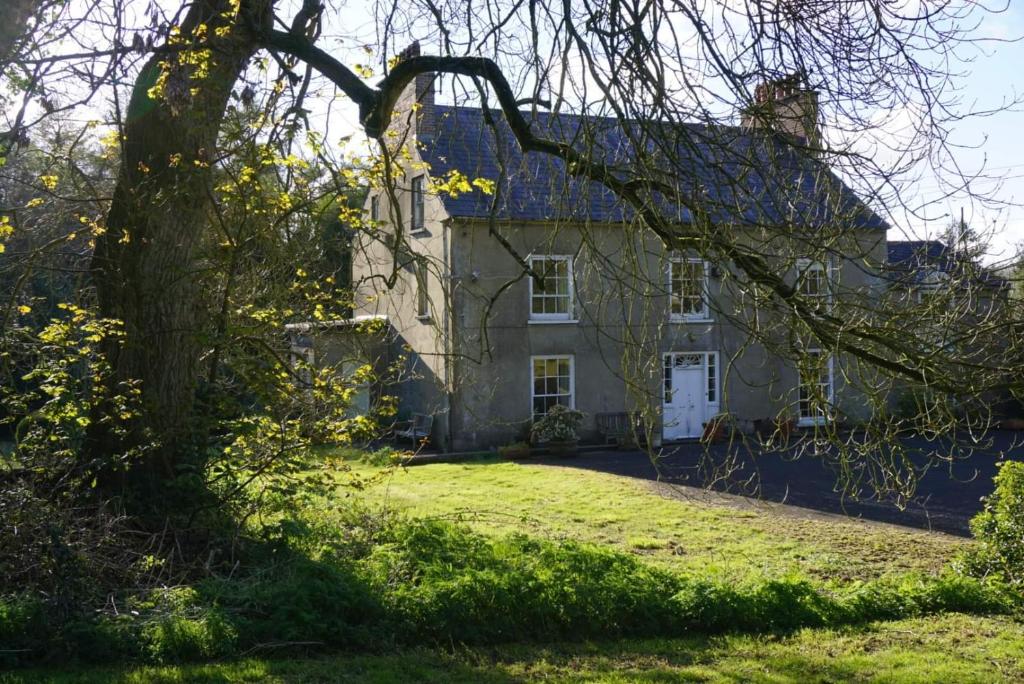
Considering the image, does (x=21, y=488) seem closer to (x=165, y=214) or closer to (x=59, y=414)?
(x=59, y=414)

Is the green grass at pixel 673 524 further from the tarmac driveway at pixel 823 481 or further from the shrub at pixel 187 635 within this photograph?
the shrub at pixel 187 635

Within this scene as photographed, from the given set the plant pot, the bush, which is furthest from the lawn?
the plant pot

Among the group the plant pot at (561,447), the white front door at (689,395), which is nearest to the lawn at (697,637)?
the plant pot at (561,447)

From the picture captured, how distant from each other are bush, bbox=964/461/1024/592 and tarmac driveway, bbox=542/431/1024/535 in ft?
5.19

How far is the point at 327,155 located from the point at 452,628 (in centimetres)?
371

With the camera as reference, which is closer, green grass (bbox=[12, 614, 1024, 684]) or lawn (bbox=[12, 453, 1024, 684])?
green grass (bbox=[12, 614, 1024, 684])

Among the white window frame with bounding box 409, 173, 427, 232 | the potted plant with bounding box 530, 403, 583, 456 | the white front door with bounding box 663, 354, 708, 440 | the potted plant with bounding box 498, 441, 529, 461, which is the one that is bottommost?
the potted plant with bounding box 498, 441, 529, 461

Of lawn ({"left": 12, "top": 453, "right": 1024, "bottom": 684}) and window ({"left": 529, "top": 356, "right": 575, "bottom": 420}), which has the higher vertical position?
window ({"left": 529, "top": 356, "right": 575, "bottom": 420})

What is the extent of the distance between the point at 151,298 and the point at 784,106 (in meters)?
A: 5.82

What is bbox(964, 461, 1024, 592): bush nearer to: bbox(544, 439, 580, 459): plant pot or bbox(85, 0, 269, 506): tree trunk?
bbox(85, 0, 269, 506): tree trunk

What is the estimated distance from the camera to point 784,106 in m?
6.29

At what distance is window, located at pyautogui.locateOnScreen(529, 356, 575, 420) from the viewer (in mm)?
24094

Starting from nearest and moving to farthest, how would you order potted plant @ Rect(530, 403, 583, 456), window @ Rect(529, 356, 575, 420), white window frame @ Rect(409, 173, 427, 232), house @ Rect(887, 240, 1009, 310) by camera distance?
house @ Rect(887, 240, 1009, 310), potted plant @ Rect(530, 403, 583, 456), window @ Rect(529, 356, 575, 420), white window frame @ Rect(409, 173, 427, 232)

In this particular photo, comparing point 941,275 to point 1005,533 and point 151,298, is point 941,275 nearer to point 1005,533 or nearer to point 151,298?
point 1005,533
